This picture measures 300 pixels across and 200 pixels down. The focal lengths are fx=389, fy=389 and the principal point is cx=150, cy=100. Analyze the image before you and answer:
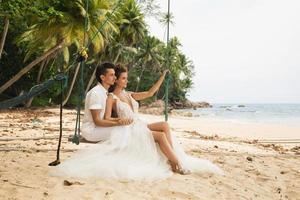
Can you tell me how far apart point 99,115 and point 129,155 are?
0.52m

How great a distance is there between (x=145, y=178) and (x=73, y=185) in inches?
28.0

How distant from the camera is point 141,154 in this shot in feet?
13.3

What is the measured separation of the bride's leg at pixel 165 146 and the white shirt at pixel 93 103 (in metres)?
0.62

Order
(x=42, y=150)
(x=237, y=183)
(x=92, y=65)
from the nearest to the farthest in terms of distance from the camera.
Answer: (x=237, y=183) < (x=42, y=150) < (x=92, y=65)

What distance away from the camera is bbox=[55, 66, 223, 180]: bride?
3.79 m

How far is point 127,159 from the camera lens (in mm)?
3977

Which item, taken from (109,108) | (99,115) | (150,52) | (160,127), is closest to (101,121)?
(99,115)

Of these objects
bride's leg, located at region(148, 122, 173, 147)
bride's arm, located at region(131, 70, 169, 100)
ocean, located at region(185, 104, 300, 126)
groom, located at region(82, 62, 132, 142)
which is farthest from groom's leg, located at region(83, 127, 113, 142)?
ocean, located at region(185, 104, 300, 126)

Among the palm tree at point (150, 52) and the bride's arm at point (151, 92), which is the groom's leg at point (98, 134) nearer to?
the bride's arm at point (151, 92)

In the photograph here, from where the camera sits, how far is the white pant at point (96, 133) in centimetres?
402

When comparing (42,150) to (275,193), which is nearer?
(275,193)

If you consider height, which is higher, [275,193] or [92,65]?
[92,65]

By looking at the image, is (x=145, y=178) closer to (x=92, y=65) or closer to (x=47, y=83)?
(x=47, y=83)

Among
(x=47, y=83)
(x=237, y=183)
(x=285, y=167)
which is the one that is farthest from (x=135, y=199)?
(x=285, y=167)
